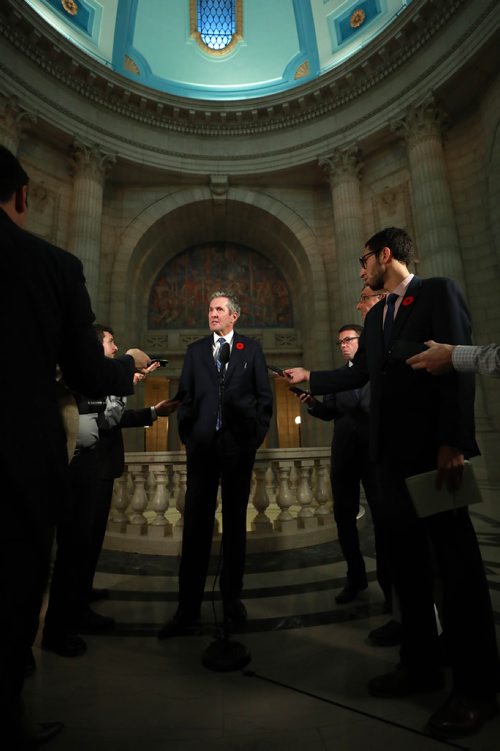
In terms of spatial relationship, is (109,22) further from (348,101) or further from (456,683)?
(456,683)

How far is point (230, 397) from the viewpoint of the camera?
2.55 metres

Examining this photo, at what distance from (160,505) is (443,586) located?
131 inches

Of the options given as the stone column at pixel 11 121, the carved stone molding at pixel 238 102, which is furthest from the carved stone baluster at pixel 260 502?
the carved stone molding at pixel 238 102

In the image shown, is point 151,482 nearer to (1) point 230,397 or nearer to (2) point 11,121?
(1) point 230,397

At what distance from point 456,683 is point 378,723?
1.03 ft

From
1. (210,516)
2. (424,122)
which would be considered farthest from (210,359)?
(424,122)

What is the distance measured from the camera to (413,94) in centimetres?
1058

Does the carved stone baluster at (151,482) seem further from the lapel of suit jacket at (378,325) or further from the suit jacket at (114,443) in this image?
the lapel of suit jacket at (378,325)

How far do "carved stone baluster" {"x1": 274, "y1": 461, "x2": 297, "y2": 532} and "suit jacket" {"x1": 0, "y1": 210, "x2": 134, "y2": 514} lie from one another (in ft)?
11.8

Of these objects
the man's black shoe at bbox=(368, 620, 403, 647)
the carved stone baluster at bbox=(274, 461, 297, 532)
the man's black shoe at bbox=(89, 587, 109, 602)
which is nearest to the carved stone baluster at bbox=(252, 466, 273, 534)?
the carved stone baluster at bbox=(274, 461, 297, 532)

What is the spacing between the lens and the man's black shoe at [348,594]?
270 cm

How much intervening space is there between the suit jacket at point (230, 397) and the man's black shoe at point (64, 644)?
1.15 m

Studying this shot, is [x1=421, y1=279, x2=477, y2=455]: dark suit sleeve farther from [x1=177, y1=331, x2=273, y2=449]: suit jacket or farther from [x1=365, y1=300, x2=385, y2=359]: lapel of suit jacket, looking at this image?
[x1=177, y1=331, x2=273, y2=449]: suit jacket

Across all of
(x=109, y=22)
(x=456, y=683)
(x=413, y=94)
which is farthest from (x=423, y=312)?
(x=109, y=22)
